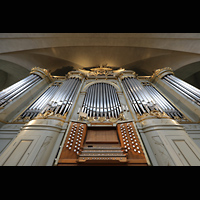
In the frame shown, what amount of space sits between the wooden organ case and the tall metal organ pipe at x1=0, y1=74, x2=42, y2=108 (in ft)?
8.77

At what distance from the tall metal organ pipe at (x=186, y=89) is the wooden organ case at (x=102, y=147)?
9.09 ft

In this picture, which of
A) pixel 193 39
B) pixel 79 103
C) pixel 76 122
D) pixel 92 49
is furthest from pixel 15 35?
pixel 193 39

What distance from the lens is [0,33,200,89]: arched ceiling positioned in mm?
5688

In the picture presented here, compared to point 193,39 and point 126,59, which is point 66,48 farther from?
point 193,39

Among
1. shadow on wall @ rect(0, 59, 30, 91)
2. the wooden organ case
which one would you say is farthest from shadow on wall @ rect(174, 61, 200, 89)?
shadow on wall @ rect(0, 59, 30, 91)

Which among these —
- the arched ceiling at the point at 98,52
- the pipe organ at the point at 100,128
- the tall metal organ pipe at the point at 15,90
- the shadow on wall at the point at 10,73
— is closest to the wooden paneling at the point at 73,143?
the pipe organ at the point at 100,128

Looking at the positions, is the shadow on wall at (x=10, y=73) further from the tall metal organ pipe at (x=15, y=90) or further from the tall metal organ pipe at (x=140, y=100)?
the tall metal organ pipe at (x=140, y=100)

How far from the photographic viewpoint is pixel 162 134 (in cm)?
231

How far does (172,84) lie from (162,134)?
3.60 meters

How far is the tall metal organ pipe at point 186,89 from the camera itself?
11.7 ft

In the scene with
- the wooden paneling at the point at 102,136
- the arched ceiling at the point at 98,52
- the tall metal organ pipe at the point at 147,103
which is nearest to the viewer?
the wooden paneling at the point at 102,136

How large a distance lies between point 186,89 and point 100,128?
13.5 feet

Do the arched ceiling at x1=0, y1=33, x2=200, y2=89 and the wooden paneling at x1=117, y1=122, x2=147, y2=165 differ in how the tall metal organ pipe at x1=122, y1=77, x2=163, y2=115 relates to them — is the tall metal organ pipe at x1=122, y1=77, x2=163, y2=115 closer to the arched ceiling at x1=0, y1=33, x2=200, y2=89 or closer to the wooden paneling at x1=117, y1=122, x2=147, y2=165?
the wooden paneling at x1=117, y1=122, x2=147, y2=165

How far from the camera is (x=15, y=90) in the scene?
4051mm
